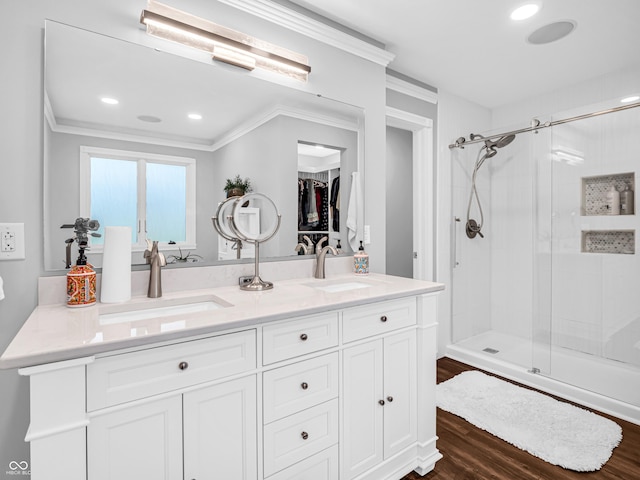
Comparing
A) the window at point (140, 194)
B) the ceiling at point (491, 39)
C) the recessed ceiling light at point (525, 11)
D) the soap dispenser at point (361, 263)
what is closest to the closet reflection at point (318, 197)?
the soap dispenser at point (361, 263)

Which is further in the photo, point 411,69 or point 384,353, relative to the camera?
point 411,69

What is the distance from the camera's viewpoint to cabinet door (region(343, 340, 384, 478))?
1.48 m

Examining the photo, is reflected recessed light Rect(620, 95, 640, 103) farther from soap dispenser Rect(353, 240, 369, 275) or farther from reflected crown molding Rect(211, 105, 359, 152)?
soap dispenser Rect(353, 240, 369, 275)

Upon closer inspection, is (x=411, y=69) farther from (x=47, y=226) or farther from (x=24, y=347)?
(x=24, y=347)

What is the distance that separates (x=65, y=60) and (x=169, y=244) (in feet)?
2.77

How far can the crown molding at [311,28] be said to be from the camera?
1.82m

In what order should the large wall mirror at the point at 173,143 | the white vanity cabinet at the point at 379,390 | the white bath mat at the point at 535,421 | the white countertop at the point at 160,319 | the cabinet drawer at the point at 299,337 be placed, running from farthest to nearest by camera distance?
the white bath mat at the point at 535,421
the white vanity cabinet at the point at 379,390
the large wall mirror at the point at 173,143
the cabinet drawer at the point at 299,337
the white countertop at the point at 160,319

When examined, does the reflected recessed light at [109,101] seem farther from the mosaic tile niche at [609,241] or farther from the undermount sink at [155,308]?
the mosaic tile niche at [609,241]

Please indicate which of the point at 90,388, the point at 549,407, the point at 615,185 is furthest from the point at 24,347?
the point at 615,185

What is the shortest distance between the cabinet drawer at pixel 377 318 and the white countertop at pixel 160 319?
6 cm

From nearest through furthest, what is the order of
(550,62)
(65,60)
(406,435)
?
(65,60)
(406,435)
(550,62)

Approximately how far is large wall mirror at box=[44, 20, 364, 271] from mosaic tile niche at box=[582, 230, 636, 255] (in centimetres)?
231

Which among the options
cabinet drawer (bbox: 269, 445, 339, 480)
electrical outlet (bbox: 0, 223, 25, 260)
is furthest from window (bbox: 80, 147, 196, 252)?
cabinet drawer (bbox: 269, 445, 339, 480)

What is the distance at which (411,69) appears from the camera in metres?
2.80
